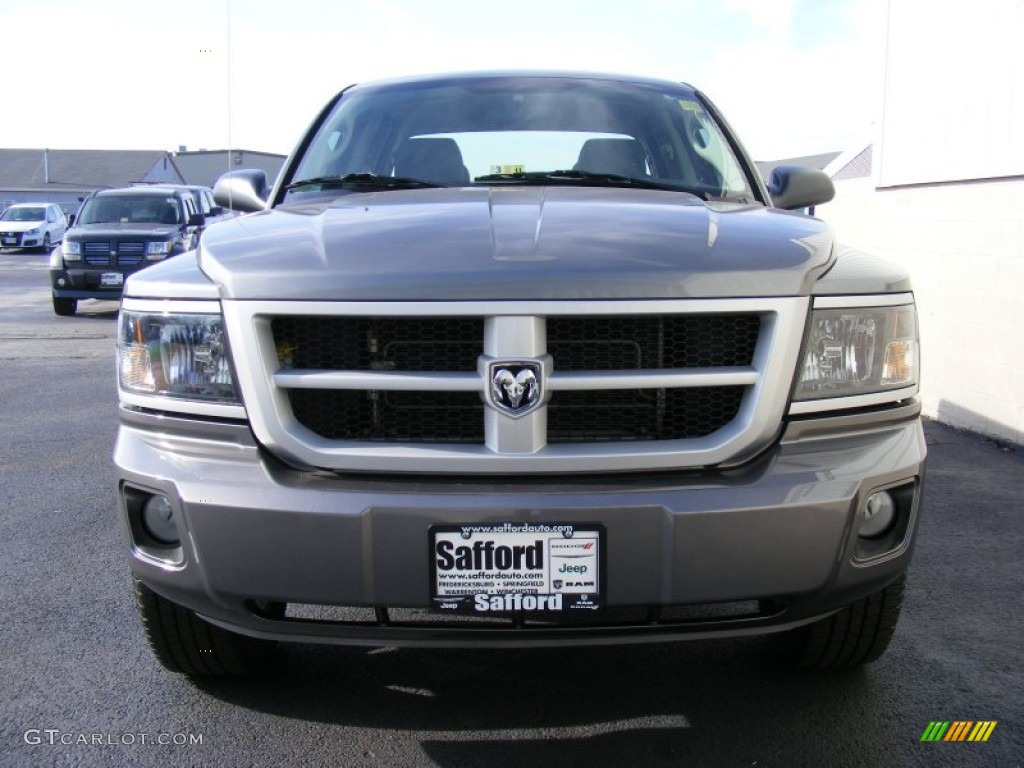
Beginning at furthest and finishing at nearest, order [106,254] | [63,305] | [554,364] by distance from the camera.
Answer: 1. [63,305]
2. [106,254]
3. [554,364]

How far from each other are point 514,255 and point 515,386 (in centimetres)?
28

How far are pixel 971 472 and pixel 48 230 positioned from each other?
34.3m

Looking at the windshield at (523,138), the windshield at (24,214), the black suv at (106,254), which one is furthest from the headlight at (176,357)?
the windshield at (24,214)

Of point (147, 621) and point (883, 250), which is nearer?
point (147, 621)

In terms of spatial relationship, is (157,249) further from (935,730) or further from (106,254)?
(935,730)

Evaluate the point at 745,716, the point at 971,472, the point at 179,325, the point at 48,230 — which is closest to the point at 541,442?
the point at 179,325

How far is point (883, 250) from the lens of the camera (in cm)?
784

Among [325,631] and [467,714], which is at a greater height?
[325,631]

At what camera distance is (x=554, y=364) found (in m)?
2.21

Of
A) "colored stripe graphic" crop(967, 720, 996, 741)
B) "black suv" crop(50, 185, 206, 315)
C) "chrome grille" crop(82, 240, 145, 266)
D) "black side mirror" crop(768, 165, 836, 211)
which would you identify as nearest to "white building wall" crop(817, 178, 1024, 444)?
"black side mirror" crop(768, 165, 836, 211)

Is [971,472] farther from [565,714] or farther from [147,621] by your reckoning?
[147,621]

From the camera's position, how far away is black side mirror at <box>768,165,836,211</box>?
3.54m

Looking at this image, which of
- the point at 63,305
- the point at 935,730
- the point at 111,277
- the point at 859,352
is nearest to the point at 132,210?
the point at 111,277

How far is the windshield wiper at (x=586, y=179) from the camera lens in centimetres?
329
